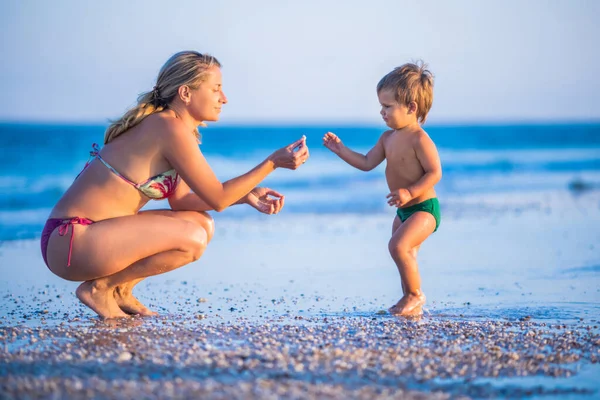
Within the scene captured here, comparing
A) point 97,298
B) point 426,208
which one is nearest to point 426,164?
point 426,208

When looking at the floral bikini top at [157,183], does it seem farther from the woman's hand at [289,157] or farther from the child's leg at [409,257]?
the child's leg at [409,257]

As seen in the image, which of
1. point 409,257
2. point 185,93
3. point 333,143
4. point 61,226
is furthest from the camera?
point 333,143

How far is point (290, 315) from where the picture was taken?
190 inches

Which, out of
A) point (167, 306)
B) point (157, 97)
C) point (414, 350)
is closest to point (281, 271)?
point (167, 306)

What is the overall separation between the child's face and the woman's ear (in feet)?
4.69

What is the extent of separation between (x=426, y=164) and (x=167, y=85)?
1802 millimetres

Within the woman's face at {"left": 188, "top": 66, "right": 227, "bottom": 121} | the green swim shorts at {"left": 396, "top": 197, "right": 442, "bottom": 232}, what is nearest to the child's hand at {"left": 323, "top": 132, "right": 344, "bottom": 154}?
the green swim shorts at {"left": 396, "top": 197, "right": 442, "bottom": 232}

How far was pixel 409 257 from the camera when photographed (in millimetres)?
5035

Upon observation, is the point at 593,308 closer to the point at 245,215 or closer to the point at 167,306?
the point at 167,306

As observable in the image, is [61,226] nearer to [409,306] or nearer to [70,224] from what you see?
[70,224]

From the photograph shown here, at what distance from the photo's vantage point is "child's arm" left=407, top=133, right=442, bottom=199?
16.7 feet

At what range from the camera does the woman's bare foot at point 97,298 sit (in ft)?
14.8

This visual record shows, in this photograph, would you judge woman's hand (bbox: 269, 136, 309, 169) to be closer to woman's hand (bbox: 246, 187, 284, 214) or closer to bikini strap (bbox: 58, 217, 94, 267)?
woman's hand (bbox: 246, 187, 284, 214)

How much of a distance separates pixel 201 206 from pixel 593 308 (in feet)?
8.55
